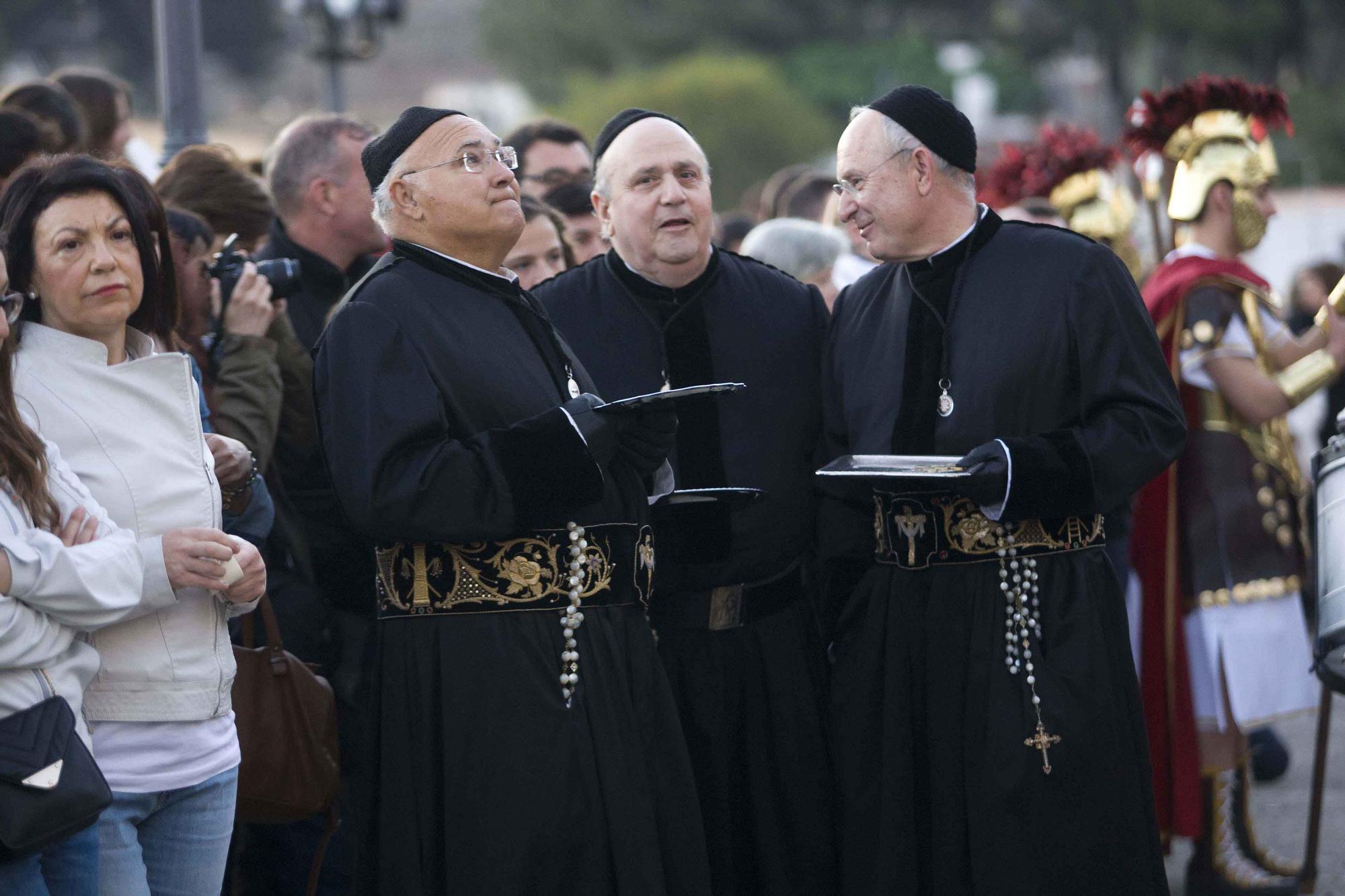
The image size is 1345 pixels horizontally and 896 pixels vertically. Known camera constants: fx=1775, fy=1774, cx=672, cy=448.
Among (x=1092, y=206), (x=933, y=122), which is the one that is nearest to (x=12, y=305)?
(x=933, y=122)

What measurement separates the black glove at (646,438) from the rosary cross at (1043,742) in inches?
39.5

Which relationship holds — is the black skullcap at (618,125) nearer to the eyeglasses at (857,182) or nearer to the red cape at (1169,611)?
the eyeglasses at (857,182)

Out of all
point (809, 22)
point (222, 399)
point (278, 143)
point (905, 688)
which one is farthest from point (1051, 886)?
point (809, 22)

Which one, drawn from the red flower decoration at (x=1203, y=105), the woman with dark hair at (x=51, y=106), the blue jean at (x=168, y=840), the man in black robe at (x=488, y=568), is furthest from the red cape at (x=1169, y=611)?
the woman with dark hair at (x=51, y=106)

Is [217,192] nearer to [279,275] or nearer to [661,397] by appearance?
[279,275]

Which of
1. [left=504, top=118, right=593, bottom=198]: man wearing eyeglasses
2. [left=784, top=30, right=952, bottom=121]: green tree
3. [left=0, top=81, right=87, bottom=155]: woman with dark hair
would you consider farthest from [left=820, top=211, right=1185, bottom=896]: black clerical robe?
[left=784, top=30, right=952, bottom=121]: green tree

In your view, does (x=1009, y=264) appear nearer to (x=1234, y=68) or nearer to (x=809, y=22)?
(x=1234, y=68)

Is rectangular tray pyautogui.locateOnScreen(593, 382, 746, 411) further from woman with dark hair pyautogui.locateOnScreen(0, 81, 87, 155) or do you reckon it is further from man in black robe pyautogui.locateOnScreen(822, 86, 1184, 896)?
woman with dark hair pyautogui.locateOnScreen(0, 81, 87, 155)

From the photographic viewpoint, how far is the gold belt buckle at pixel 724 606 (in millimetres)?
Answer: 4094

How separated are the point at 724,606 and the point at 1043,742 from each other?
0.79 meters

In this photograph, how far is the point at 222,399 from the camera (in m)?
4.04

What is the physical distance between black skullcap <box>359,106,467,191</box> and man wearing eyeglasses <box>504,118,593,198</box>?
2.29 metres

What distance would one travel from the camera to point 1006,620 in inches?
151

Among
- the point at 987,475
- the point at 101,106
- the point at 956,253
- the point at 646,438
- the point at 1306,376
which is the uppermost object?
the point at 101,106
